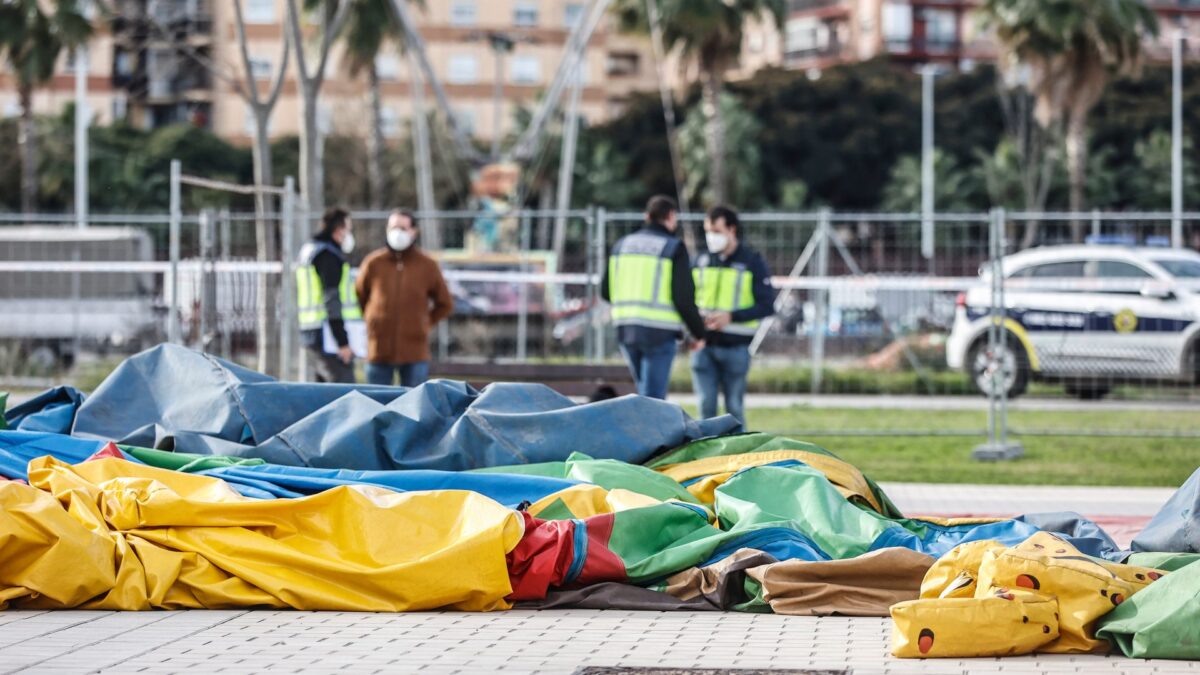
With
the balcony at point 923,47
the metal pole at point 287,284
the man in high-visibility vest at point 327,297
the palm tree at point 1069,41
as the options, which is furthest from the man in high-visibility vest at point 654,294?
the balcony at point 923,47

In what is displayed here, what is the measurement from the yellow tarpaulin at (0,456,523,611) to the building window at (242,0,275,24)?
218 feet

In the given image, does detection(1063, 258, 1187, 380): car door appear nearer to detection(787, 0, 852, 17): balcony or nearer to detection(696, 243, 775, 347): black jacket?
detection(696, 243, 775, 347): black jacket

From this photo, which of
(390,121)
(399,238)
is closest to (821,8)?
(390,121)

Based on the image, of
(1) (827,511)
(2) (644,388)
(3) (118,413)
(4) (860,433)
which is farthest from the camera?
(4) (860,433)

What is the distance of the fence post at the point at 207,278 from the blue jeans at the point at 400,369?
9.01 ft

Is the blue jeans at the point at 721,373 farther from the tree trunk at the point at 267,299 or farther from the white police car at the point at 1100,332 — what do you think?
the tree trunk at the point at 267,299

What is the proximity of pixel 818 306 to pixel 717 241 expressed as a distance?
7757mm

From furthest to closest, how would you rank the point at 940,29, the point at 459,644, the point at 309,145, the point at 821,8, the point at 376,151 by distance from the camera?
the point at 821,8
the point at 940,29
the point at 376,151
the point at 309,145
the point at 459,644

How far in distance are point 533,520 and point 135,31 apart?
16205 millimetres

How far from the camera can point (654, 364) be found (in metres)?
12.7

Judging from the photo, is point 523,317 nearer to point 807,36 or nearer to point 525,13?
point 525,13

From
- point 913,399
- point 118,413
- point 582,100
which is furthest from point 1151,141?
Result: point 118,413

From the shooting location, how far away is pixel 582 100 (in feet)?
261

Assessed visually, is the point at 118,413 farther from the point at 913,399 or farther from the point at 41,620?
the point at 913,399
